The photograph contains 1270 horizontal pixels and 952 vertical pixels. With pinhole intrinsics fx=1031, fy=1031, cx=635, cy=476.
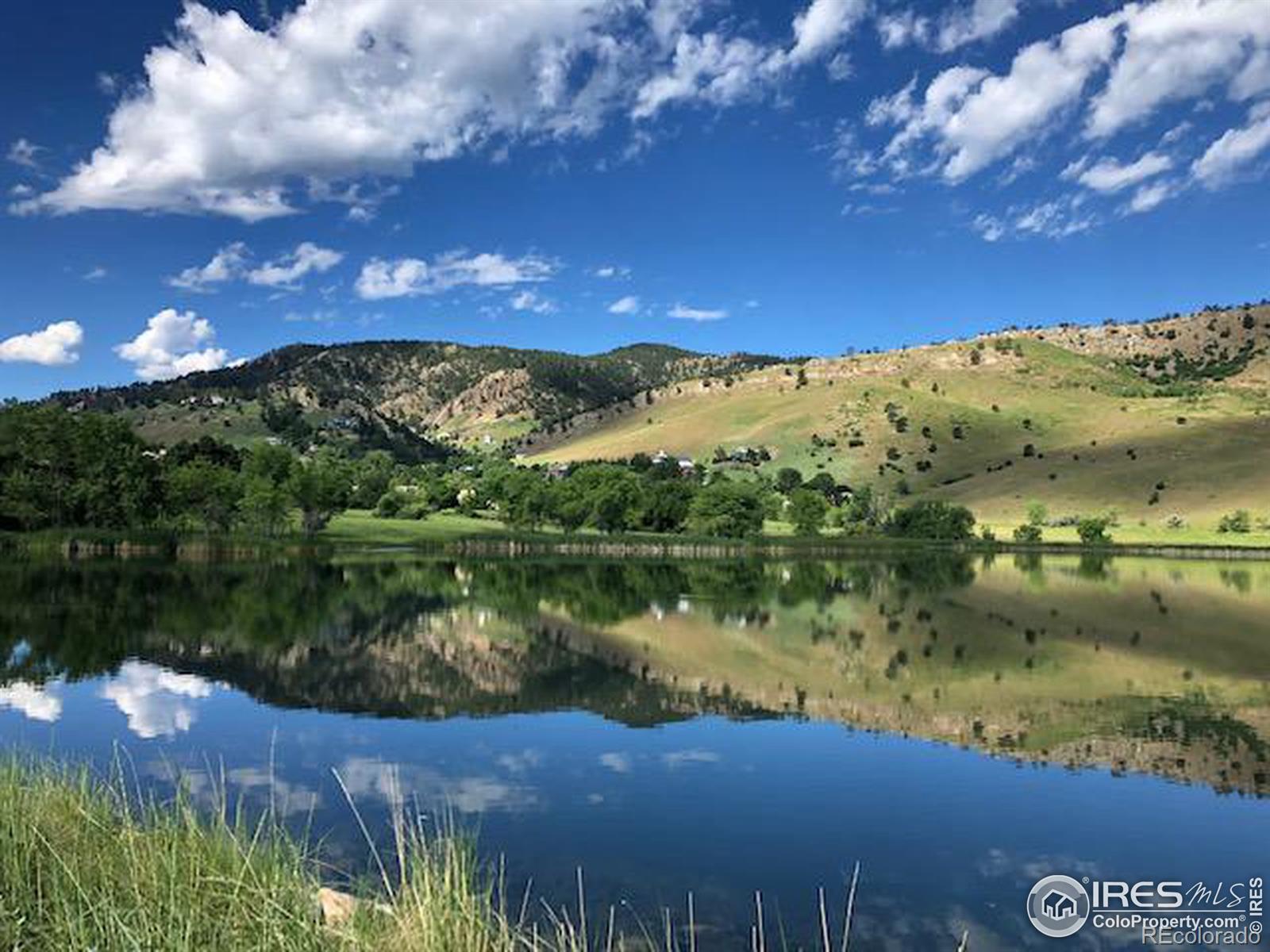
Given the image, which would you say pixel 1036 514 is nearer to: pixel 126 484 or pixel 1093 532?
pixel 1093 532

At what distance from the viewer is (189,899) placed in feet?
38.3

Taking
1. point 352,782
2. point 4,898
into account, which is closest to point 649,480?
point 352,782

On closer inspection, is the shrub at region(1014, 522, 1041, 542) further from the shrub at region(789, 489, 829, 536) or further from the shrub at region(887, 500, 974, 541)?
the shrub at region(789, 489, 829, 536)

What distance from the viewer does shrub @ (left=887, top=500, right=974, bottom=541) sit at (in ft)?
586

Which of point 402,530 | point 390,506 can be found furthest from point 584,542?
point 390,506

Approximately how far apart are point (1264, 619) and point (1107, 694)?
3666 cm

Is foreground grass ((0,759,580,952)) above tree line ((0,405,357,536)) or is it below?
below

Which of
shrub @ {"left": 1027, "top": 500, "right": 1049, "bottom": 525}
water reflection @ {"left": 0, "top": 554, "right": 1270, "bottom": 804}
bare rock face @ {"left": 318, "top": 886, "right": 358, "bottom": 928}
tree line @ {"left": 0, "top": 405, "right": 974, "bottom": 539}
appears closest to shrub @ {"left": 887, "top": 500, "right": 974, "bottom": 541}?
tree line @ {"left": 0, "top": 405, "right": 974, "bottom": 539}

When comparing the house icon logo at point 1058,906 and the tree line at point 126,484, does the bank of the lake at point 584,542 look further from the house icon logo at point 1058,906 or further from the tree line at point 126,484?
the house icon logo at point 1058,906

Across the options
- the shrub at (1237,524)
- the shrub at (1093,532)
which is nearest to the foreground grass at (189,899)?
the shrub at (1093,532)

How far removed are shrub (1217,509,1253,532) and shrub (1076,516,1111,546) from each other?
18.0 m

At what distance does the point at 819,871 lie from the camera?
1997 cm

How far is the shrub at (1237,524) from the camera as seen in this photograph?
561 ft

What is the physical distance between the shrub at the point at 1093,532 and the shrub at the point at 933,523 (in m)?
18.1
